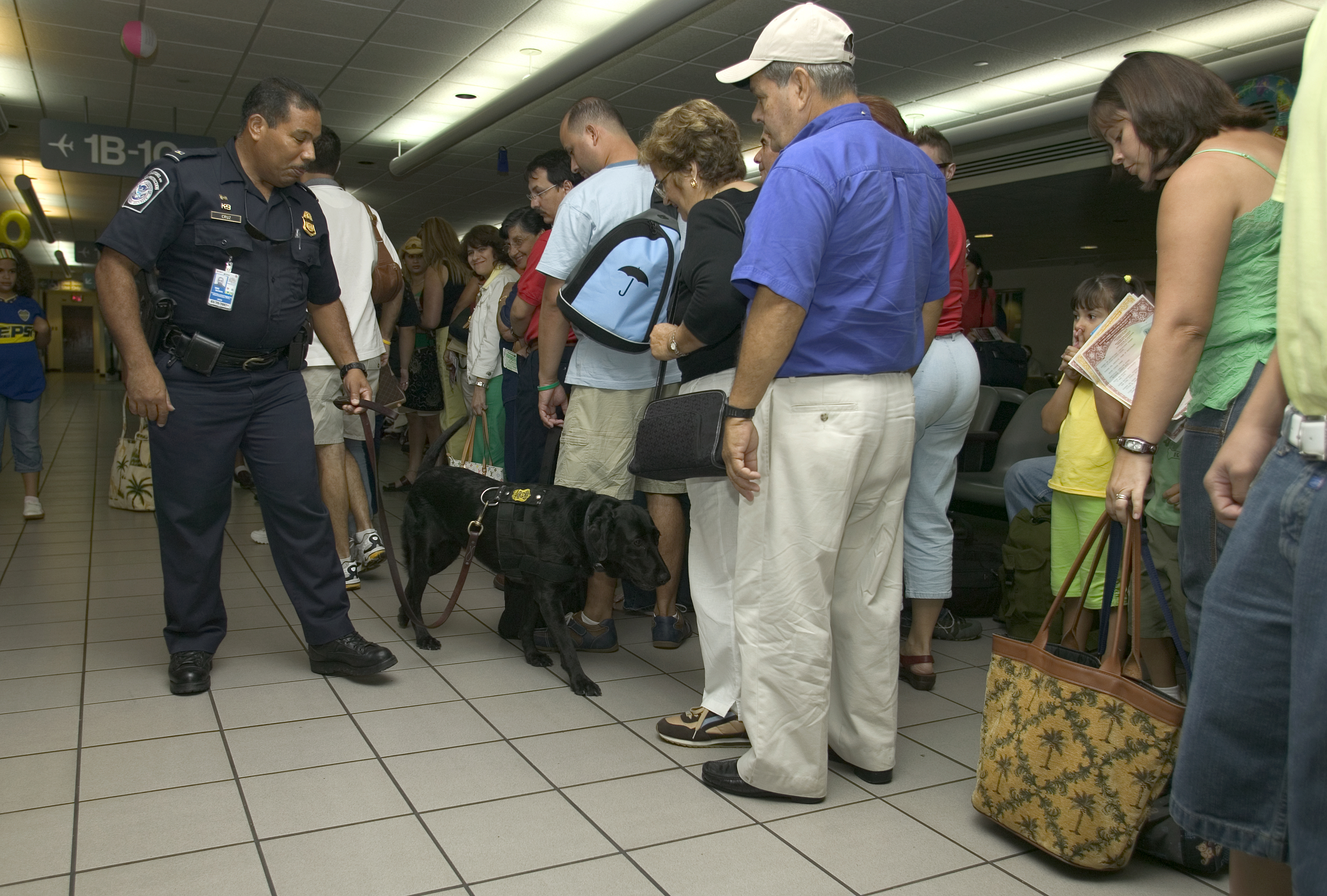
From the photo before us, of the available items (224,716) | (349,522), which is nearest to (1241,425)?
(224,716)

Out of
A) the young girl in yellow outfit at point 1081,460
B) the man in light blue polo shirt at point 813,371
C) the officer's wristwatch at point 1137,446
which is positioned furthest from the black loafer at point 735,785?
the young girl in yellow outfit at point 1081,460

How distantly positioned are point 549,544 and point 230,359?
0.98 metres

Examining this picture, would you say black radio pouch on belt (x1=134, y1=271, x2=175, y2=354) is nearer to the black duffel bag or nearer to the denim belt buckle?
the denim belt buckle

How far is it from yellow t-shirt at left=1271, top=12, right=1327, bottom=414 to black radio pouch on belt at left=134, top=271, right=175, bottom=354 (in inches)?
95.4

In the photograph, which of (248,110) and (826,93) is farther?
(248,110)

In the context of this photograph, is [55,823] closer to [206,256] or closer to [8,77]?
[206,256]

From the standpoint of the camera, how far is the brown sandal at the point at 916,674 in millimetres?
2795

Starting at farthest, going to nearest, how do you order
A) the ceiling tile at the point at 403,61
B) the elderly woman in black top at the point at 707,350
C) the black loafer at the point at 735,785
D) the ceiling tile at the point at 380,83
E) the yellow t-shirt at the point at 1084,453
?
the ceiling tile at the point at 380,83 < the ceiling tile at the point at 403,61 < the yellow t-shirt at the point at 1084,453 < the elderly woman in black top at the point at 707,350 < the black loafer at the point at 735,785

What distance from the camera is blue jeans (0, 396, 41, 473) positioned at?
5.00m

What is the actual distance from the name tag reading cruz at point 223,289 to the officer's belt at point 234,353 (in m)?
0.11

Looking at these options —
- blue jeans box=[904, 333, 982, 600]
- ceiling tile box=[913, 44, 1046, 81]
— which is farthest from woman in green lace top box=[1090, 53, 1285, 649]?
ceiling tile box=[913, 44, 1046, 81]

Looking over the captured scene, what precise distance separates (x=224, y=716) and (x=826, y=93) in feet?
6.72

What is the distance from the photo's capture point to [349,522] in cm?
410

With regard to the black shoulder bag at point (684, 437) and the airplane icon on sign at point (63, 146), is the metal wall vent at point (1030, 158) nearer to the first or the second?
the black shoulder bag at point (684, 437)
